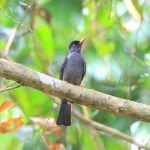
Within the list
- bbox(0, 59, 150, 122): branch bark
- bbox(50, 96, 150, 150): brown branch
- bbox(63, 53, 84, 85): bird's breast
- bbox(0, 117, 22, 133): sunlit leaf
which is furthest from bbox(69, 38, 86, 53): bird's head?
bbox(0, 59, 150, 122): branch bark

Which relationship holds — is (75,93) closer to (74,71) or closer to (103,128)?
(74,71)

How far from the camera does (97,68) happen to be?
243 inches

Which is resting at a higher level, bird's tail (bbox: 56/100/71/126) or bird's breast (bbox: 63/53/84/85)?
bird's breast (bbox: 63/53/84/85)

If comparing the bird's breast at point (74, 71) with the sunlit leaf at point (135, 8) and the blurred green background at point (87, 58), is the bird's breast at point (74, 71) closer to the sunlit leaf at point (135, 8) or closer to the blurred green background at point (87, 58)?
the blurred green background at point (87, 58)

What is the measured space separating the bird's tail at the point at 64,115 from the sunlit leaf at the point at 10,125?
456 mm

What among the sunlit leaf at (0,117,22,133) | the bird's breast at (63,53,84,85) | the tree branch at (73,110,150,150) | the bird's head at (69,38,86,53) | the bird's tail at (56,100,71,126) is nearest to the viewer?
the sunlit leaf at (0,117,22,133)

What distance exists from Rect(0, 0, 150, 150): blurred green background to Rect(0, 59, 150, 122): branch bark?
0.76 m

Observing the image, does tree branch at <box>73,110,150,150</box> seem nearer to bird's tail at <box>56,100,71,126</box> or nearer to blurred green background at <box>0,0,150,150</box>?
blurred green background at <box>0,0,150,150</box>

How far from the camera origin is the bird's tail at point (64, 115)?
4.66 meters

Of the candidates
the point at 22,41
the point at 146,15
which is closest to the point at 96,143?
the point at 22,41

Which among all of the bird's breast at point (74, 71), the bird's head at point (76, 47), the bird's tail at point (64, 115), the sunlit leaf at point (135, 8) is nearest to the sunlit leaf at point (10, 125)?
the bird's tail at point (64, 115)

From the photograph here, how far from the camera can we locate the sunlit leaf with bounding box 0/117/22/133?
14.1 ft

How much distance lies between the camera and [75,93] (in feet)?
12.2

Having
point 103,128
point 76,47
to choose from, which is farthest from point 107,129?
point 76,47
